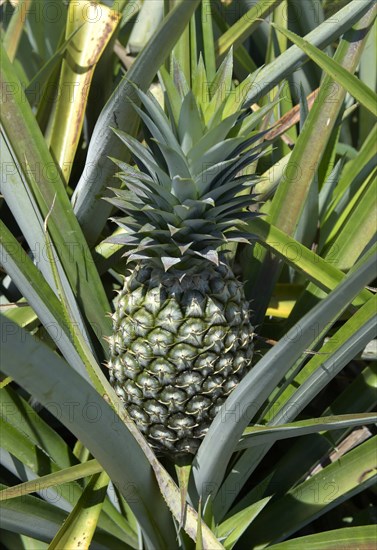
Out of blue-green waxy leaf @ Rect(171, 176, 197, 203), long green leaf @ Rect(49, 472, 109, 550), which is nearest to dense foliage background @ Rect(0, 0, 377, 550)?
long green leaf @ Rect(49, 472, 109, 550)

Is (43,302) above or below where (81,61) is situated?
below

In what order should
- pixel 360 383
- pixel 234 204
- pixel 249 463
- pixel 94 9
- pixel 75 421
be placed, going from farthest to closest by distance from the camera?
pixel 94 9 < pixel 360 383 < pixel 249 463 < pixel 234 204 < pixel 75 421

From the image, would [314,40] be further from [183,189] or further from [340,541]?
[340,541]

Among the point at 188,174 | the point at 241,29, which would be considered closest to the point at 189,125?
the point at 188,174

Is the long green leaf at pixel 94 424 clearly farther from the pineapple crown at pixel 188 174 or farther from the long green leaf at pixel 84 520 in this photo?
the pineapple crown at pixel 188 174

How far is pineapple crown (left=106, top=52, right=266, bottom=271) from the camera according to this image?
990 millimetres

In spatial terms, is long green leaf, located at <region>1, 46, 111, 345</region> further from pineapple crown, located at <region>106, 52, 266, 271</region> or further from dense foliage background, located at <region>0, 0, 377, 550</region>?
pineapple crown, located at <region>106, 52, 266, 271</region>

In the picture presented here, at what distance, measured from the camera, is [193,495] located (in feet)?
3.53

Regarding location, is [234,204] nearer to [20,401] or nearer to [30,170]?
[30,170]

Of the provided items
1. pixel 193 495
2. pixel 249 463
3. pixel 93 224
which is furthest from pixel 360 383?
pixel 93 224

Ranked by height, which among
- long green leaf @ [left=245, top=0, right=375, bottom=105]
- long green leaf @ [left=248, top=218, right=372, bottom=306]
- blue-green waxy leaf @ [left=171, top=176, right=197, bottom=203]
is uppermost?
long green leaf @ [left=245, top=0, right=375, bottom=105]

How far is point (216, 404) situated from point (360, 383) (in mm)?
346

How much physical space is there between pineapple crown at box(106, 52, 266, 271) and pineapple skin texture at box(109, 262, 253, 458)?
5 centimetres

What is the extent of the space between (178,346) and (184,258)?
0.14 metres
